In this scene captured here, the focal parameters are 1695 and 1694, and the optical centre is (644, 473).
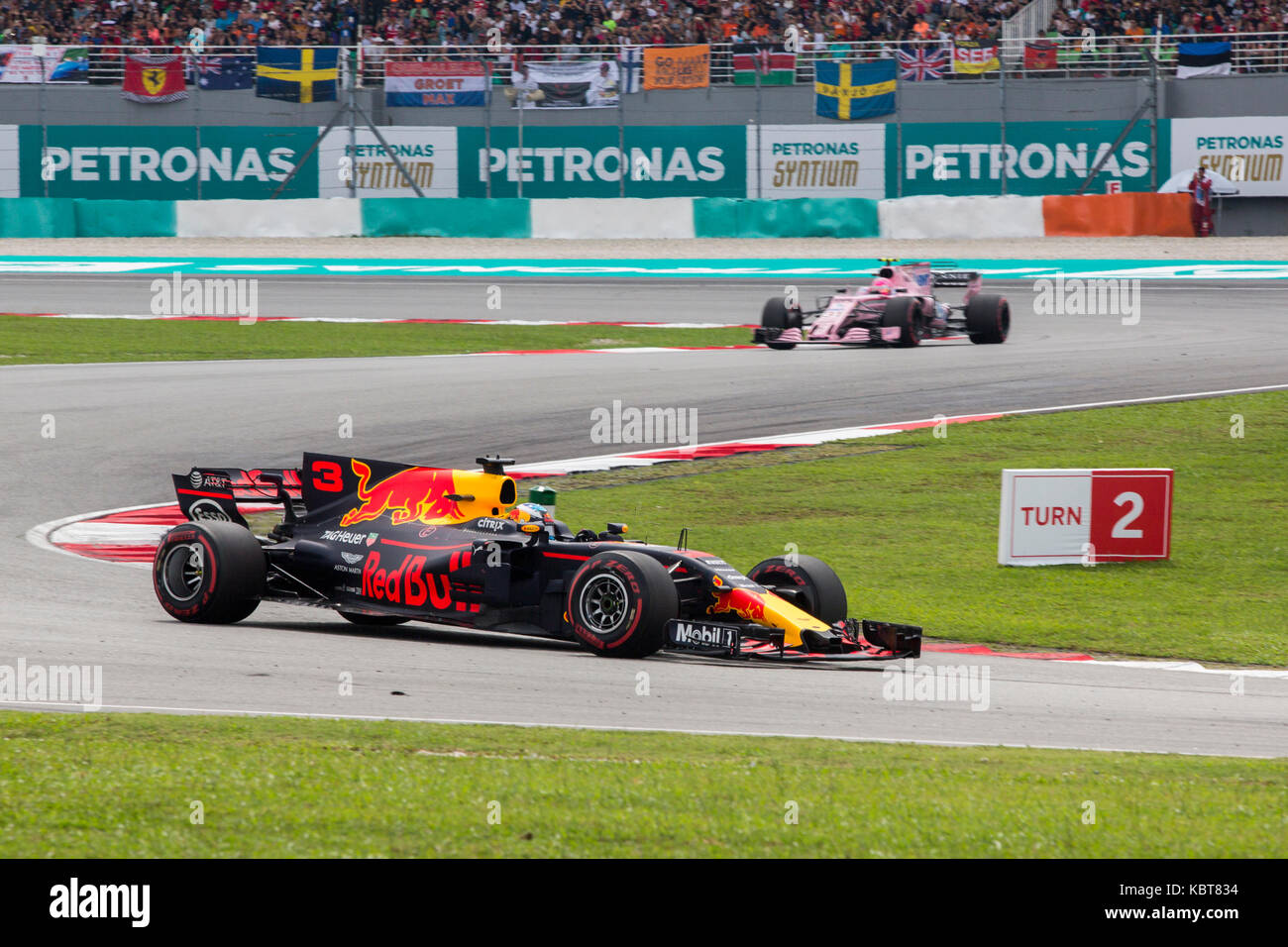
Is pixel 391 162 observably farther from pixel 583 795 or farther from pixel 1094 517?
pixel 583 795

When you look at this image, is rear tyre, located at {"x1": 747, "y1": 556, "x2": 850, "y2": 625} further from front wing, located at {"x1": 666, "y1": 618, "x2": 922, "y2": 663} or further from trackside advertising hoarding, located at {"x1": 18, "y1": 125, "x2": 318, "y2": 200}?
trackside advertising hoarding, located at {"x1": 18, "y1": 125, "x2": 318, "y2": 200}

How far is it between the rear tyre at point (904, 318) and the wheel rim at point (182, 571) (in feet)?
52.5

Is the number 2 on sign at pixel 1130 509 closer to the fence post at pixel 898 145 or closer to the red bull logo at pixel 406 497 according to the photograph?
the red bull logo at pixel 406 497

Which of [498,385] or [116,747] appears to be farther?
[498,385]

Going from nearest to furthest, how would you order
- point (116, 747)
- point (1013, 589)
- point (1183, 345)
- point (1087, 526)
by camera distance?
point (116, 747)
point (1013, 589)
point (1087, 526)
point (1183, 345)

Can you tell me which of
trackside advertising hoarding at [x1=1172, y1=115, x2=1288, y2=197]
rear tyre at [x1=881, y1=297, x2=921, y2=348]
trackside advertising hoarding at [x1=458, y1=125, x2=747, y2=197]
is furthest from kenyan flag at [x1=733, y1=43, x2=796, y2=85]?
rear tyre at [x1=881, y1=297, x2=921, y2=348]

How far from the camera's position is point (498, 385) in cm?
2047

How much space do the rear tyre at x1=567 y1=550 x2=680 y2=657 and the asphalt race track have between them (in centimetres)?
17

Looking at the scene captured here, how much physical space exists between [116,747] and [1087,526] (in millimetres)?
8330

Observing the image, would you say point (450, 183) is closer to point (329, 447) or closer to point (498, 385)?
point (498, 385)

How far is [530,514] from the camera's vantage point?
9.77m

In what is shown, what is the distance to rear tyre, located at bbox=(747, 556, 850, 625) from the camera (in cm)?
958

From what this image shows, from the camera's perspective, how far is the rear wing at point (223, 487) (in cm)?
1062
